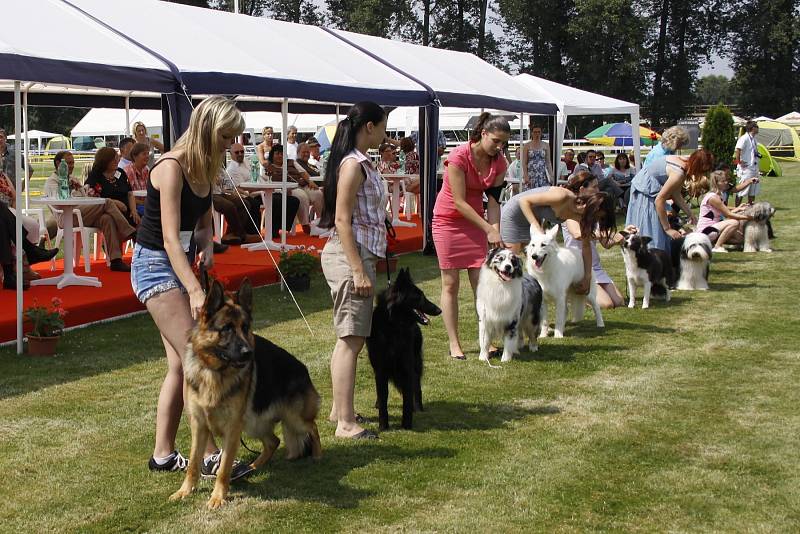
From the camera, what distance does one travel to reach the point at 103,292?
8.51 meters

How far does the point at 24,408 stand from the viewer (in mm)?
5629

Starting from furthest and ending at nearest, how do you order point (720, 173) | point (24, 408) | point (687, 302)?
point (720, 173)
point (687, 302)
point (24, 408)

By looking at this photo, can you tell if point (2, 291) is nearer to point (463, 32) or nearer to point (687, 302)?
point (687, 302)

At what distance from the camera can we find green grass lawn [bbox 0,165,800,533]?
3973 mm

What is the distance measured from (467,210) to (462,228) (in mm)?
279

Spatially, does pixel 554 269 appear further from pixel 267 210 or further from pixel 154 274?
pixel 267 210

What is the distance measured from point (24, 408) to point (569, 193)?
4.17 meters

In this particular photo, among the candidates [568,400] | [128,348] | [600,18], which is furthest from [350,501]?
[600,18]

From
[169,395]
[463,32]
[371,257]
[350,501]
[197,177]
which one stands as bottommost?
[350,501]

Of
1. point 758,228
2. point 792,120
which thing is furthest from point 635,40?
point 758,228

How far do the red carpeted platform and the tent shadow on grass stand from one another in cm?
360

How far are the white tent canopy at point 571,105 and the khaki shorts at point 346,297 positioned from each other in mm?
14148

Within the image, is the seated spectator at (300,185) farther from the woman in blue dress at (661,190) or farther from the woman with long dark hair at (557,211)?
the woman with long dark hair at (557,211)

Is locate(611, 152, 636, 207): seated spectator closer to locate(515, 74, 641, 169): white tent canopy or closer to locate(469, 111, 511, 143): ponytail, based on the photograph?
locate(515, 74, 641, 169): white tent canopy
